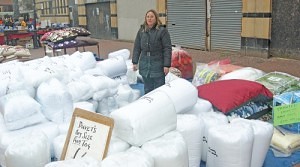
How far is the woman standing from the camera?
4.49 m

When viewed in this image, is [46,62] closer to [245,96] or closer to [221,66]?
[245,96]

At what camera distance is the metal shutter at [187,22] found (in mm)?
10797

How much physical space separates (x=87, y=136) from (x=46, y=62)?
176 cm

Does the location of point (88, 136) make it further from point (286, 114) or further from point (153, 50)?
point (153, 50)

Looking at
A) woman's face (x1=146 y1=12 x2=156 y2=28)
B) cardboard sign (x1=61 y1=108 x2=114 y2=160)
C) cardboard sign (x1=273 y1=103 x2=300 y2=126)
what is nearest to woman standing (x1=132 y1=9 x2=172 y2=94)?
woman's face (x1=146 y1=12 x2=156 y2=28)

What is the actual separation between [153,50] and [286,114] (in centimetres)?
196

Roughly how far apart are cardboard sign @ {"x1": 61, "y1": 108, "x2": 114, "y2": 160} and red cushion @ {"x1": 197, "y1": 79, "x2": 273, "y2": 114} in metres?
1.47

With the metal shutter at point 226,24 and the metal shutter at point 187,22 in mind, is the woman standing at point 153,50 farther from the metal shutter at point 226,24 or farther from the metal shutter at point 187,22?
the metal shutter at point 187,22

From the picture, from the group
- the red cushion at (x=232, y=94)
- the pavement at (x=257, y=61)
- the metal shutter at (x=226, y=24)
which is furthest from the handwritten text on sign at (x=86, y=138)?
the metal shutter at (x=226, y=24)

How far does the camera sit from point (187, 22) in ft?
37.3

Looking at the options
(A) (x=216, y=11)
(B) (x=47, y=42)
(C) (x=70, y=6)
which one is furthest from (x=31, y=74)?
(C) (x=70, y=6)

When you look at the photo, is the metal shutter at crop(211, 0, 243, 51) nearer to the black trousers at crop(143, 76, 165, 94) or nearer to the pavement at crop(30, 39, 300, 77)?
the pavement at crop(30, 39, 300, 77)

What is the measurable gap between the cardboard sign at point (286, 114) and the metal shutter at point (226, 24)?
21.7 feet

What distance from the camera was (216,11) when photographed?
10148 mm
